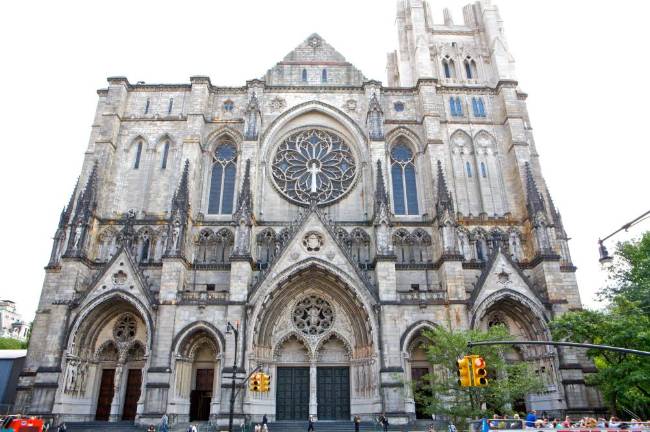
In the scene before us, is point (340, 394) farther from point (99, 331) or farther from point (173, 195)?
point (173, 195)

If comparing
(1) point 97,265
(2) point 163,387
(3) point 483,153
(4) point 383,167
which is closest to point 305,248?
(4) point 383,167

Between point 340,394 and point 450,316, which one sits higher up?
point 450,316

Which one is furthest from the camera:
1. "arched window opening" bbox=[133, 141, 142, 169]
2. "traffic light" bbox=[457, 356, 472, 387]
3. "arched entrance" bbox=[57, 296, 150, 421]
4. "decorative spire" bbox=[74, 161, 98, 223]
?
"arched window opening" bbox=[133, 141, 142, 169]

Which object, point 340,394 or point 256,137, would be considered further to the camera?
point 256,137

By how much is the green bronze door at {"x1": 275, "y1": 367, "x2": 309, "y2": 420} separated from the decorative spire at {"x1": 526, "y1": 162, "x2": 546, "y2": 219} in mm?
15317

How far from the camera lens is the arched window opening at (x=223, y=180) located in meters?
Result: 28.6

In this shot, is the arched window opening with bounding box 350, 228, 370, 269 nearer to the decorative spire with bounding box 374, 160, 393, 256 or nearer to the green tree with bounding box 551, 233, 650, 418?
the decorative spire with bounding box 374, 160, 393, 256

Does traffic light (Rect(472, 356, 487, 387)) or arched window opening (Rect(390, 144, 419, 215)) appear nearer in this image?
traffic light (Rect(472, 356, 487, 387))

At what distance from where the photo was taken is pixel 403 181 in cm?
2969

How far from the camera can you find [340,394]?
2388 cm

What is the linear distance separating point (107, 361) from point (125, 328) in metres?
1.90

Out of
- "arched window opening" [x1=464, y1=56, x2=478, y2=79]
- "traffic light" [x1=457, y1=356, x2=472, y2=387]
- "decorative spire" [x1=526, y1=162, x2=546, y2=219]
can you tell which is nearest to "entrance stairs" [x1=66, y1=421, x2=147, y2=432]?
"traffic light" [x1=457, y1=356, x2=472, y2=387]

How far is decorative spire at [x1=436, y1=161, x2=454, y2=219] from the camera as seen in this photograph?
2543 centimetres

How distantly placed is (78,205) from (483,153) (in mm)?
24891
